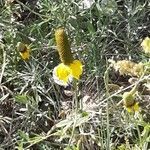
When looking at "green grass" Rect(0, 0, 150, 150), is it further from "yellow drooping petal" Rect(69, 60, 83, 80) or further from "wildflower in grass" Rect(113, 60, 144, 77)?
"yellow drooping petal" Rect(69, 60, 83, 80)

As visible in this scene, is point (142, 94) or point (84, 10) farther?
point (84, 10)

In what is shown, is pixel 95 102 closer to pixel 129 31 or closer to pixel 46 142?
pixel 46 142

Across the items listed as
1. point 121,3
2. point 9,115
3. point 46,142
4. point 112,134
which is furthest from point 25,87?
point 121,3

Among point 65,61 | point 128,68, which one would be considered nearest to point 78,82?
point 128,68

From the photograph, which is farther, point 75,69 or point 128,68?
point 128,68

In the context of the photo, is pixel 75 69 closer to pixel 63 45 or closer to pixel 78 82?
pixel 63 45

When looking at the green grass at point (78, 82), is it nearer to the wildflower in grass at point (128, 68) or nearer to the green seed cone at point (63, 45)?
the wildflower in grass at point (128, 68)
